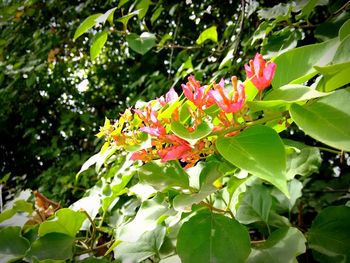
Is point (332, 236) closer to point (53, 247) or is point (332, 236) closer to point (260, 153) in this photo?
point (260, 153)

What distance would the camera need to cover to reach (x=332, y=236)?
0.67m

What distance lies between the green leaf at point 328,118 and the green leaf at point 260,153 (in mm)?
35

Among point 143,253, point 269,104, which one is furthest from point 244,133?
point 143,253

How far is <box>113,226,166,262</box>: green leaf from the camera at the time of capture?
636 millimetres

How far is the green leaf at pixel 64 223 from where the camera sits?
0.68m

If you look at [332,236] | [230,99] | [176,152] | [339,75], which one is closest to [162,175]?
[176,152]

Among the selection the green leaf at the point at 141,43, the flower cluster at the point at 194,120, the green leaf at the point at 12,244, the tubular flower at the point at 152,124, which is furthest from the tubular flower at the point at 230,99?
the green leaf at the point at 141,43

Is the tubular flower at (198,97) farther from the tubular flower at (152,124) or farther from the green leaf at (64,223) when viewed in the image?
the green leaf at (64,223)

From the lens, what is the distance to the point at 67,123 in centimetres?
285

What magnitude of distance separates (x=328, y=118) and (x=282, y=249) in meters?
0.27

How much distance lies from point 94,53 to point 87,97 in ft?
6.85

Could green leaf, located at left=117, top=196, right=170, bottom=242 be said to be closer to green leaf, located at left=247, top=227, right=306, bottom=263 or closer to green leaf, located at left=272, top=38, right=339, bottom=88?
green leaf, located at left=247, top=227, right=306, bottom=263

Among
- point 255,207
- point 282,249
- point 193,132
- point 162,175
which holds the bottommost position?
point 255,207

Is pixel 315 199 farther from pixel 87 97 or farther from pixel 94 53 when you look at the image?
pixel 87 97
